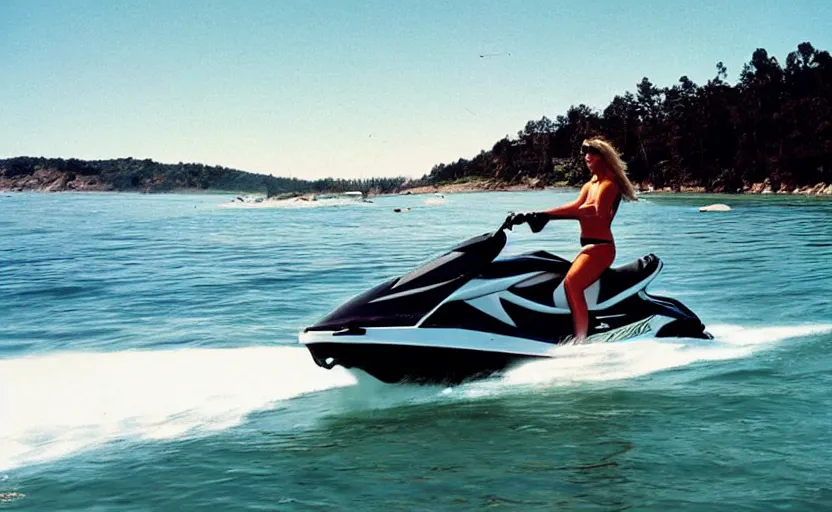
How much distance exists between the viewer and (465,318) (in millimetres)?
5566

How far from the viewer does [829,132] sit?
7850 cm

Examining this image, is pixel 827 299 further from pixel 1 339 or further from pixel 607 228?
pixel 1 339

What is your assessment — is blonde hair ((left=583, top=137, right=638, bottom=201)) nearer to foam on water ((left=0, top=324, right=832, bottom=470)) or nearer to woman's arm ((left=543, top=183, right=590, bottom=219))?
woman's arm ((left=543, top=183, right=590, bottom=219))

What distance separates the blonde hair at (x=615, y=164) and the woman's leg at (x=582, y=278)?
0.42m

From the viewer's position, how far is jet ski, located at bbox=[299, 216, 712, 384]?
17.5 feet

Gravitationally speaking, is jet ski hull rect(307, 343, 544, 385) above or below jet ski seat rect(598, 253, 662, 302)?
below

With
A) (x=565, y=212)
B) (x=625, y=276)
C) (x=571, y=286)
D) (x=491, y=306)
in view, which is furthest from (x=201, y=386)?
(x=625, y=276)

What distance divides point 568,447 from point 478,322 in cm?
144

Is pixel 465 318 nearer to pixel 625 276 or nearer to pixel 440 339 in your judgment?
pixel 440 339

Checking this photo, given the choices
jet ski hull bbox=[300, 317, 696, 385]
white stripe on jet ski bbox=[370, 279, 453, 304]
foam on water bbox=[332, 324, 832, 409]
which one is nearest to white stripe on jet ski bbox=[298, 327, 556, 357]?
jet ski hull bbox=[300, 317, 696, 385]

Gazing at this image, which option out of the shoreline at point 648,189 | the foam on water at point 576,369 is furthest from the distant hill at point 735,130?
the foam on water at point 576,369

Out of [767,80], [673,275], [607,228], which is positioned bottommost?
[673,275]

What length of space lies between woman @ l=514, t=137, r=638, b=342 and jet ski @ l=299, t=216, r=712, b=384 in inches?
3.5

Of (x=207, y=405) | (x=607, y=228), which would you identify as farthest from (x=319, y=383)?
(x=607, y=228)
